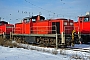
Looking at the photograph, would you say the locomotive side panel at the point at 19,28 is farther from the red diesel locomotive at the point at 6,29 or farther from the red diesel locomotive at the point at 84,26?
the red diesel locomotive at the point at 84,26

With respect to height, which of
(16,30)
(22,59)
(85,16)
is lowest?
(22,59)

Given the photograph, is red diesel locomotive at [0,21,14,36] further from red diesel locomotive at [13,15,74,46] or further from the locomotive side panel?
red diesel locomotive at [13,15,74,46]

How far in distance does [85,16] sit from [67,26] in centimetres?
482

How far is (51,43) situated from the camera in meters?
15.6

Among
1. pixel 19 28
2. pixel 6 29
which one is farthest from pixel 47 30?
pixel 6 29

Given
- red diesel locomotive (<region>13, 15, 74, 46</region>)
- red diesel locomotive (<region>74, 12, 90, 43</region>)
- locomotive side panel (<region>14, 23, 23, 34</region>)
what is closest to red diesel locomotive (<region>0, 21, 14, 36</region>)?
locomotive side panel (<region>14, 23, 23, 34</region>)

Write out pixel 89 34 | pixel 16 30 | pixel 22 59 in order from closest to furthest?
pixel 22 59 < pixel 89 34 < pixel 16 30

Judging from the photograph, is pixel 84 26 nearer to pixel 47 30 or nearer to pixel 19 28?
pixel 47 30

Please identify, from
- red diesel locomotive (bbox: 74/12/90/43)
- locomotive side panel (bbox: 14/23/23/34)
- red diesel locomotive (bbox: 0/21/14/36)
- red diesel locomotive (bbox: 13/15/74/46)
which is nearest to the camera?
red diesel locomotive (bbox: 13/15/74/46)

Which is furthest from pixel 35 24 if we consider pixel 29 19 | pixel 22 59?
pixel 22 59

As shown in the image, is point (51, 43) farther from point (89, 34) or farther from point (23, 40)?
point (89, 34)

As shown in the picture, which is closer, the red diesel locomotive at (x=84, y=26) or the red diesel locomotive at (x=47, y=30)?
the red diesel locomotive at (x=47, y=30)

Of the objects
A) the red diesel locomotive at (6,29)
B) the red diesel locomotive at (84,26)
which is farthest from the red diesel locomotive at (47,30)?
the red diesel locomotive at (6,29)

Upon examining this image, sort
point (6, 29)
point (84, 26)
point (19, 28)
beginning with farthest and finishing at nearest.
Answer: point (6, 29) < point (19, 28) < point (84, 26)
